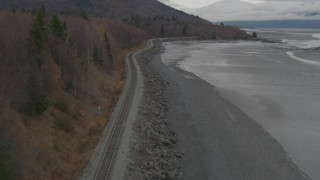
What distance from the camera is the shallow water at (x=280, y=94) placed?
3962 centimetres

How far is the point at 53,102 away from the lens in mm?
41750

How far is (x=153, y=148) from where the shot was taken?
114 feet

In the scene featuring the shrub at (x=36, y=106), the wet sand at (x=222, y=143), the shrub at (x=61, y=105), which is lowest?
the wet sand at (x=222, y=143)

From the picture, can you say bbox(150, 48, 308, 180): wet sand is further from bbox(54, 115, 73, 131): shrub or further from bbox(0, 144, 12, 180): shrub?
bbox(0, 144, 12, 180): shrub

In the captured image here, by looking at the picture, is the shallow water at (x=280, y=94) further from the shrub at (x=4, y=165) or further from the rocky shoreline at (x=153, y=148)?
the shrub at (x=4, y=165)

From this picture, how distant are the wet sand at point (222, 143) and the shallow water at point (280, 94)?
1.36 meters

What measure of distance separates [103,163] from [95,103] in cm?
2094

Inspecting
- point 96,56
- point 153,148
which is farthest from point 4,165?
point 96,56

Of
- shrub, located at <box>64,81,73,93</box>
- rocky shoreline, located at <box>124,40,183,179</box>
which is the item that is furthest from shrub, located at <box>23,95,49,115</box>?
shrub, located at <box>64,81,73,93</box>

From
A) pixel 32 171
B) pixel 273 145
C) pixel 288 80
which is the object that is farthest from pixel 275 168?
pixel 288 80

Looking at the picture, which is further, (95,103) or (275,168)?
(95,103)

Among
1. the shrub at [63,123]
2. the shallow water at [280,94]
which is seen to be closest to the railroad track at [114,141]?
the shrub at [63,123]

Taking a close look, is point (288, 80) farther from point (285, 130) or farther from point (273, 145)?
point (273, 145)

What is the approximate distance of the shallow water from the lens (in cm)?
3962
